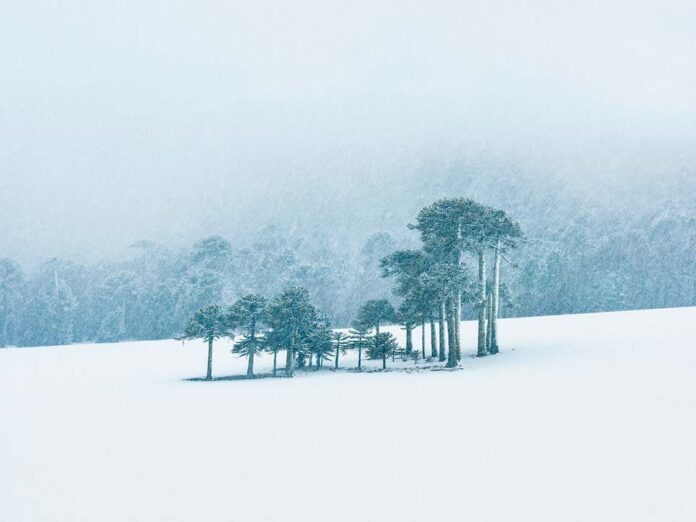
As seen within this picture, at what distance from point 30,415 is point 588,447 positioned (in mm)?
22195

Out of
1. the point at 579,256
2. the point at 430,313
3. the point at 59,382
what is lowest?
the point at 59,382

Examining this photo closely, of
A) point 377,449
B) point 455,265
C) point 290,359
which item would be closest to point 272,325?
point 290,359

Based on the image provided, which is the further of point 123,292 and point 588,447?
point 123,292

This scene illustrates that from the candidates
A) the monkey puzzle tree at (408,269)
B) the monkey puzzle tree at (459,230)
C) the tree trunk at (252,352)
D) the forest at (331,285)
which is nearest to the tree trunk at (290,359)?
the tree trunk at (252,352)

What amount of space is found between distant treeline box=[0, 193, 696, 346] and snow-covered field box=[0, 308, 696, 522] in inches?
2865

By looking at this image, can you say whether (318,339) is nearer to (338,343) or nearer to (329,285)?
(338,343)

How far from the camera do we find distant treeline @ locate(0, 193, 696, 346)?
337 feet

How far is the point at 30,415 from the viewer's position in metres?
22.0

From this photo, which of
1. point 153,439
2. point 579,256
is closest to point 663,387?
point 153,439

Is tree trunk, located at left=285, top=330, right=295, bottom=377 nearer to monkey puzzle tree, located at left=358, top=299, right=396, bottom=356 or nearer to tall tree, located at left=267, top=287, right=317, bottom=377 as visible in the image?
tall tree, located at left=267, top=287, right=317, bottom=377

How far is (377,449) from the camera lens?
1408 centimetres

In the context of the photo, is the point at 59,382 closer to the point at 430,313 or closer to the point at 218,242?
the point at 430,313

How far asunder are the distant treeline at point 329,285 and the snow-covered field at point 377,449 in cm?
7276

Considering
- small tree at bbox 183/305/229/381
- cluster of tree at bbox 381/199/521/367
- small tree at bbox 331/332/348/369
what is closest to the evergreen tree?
small tree at bbox 331/332/348/369
